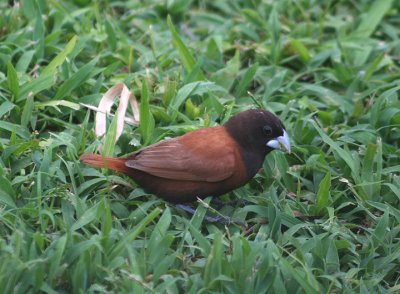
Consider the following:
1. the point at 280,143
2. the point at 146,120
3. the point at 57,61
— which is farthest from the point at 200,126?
the point at 57,61

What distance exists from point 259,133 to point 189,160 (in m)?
0.51

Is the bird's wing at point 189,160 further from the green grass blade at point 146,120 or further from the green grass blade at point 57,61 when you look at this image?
the green grass blade at point 57,61

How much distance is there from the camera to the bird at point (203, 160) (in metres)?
4.80

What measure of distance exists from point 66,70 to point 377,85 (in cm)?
255

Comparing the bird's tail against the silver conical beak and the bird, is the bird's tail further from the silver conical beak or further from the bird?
the silver conical beak

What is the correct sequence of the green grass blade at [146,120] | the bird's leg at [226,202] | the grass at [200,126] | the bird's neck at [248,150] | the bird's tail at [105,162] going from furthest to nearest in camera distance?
the green grass blade at [146,120]
the bird's leg at [226,202]
the bird's neck at [248,150]
the bird's tail at [105,162]
the grass at [200,126]

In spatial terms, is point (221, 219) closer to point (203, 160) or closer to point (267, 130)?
point (203, 160)

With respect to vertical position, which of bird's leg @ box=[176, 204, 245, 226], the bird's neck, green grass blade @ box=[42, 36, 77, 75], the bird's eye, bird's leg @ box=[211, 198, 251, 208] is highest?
green grass blade @ box=[42, 36, 77, 75]

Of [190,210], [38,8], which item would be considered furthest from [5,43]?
[190,210]

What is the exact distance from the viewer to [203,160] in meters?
4.83

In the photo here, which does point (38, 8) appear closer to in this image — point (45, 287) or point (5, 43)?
point (5, 43)

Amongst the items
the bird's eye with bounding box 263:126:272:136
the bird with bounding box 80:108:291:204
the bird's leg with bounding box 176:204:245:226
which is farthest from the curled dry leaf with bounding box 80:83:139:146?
the bird's eye with bounding box 263:126:272:136

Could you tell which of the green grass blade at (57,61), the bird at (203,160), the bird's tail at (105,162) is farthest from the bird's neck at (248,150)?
the green grass blade at (57,61)

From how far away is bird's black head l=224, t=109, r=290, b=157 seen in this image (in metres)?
4.96
